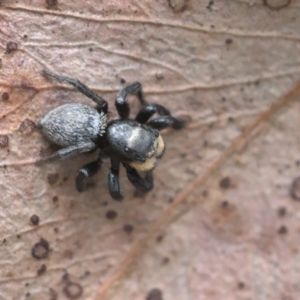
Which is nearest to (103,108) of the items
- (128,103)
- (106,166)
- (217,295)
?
(128,103)

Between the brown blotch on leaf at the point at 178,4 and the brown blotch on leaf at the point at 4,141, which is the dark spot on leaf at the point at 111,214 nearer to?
the brown blotch on leaf at the point at 4,141

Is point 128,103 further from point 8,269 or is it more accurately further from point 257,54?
point 8,269

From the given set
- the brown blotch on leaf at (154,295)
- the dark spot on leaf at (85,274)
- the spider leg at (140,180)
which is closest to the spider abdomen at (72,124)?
the spider leg at (140,180)

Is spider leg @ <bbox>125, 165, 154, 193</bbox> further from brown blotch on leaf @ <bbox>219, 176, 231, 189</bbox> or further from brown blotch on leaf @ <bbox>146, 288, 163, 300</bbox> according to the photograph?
brown blotch on leaf @ <bbox>146, 288, 163, 300</bbox>

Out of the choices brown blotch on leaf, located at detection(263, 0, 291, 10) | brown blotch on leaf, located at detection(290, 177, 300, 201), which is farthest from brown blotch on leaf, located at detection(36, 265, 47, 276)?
brown blotch on leaf, located at detection(263, 0, 291, 10)

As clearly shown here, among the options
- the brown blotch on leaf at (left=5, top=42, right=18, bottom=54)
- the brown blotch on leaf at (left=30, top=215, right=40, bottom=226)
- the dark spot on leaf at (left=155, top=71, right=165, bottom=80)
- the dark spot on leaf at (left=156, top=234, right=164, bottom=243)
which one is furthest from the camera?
the dark spot on leaf at (left=156, top=234, right=164, bottom=243)

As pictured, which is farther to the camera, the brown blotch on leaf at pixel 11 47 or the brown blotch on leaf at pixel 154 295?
the brown blotch on leaf at pixel 154 295
